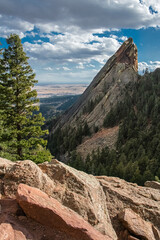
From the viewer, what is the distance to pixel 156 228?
9492mm

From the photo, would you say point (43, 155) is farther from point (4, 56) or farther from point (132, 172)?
point (132, 172)

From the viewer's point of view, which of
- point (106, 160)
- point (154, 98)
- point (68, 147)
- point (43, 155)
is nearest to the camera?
point (43, 155)

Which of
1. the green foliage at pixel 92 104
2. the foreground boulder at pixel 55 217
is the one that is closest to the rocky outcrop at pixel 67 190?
the foreground boulder at pixel 55 217

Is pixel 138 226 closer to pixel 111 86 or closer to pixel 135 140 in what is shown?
pixel 135 140

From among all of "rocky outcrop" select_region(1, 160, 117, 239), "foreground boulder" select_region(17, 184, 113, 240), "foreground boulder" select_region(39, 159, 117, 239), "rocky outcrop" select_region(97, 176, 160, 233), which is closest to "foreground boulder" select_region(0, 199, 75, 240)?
Answer: "foreground boulder" select_region(17, 184, 113, 240)

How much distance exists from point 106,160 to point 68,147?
2906 cm

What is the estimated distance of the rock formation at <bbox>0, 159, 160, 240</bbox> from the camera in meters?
6.75

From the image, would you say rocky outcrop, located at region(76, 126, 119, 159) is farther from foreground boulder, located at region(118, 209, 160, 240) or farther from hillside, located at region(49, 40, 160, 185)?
foreground boulder, located at region(118, 209, 160, 240)

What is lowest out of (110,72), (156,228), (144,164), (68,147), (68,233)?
(68,147)

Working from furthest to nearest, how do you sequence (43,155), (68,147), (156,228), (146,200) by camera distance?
(68,147) → (43,155) → (146,200) → (156,228)

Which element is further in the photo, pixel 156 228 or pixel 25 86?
pixel 25 86

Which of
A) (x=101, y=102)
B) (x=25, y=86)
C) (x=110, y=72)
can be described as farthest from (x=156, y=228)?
(x=110, y=72)

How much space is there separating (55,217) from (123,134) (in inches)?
2096

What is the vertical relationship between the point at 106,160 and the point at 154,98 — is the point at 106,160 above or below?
below
